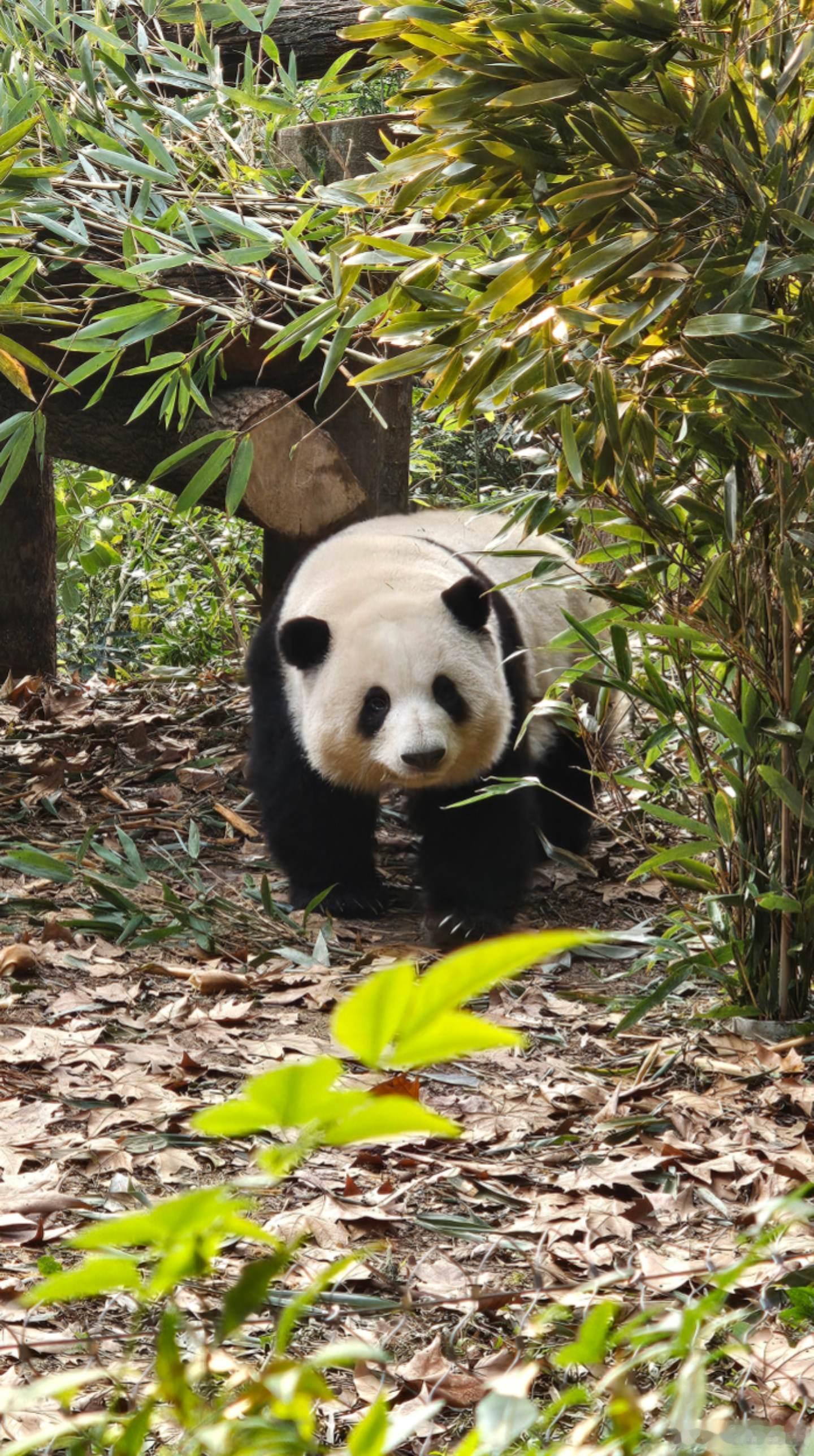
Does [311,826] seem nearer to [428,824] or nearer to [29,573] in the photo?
[428,824]

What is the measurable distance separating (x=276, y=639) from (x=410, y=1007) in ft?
12.6

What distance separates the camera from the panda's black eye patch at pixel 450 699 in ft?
12.8

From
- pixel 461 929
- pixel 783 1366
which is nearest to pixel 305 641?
pixel 461 929

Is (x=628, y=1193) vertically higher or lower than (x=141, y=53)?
lower

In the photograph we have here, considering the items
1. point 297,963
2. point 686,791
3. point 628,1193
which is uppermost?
point 686,791

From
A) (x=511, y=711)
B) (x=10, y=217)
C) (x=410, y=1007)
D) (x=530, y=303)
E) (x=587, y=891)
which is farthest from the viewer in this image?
(x=587, y=891)

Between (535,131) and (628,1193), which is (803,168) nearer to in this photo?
(535,131)

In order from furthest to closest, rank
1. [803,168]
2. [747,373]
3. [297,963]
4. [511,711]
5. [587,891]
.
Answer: [587,891] < [511,711] < [297,963] < [803,168] < [747,373]

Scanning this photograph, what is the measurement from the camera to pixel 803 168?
2.27m

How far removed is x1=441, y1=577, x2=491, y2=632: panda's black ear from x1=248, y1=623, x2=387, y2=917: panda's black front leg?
63cm

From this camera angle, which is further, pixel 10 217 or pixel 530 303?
pixel 10 217

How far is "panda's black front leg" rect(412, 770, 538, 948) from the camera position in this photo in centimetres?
403

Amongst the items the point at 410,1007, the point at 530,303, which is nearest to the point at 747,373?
the point at 530,303

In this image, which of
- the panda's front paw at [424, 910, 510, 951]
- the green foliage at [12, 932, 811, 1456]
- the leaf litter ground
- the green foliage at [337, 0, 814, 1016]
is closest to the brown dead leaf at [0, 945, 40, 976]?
the leaf litter ground
